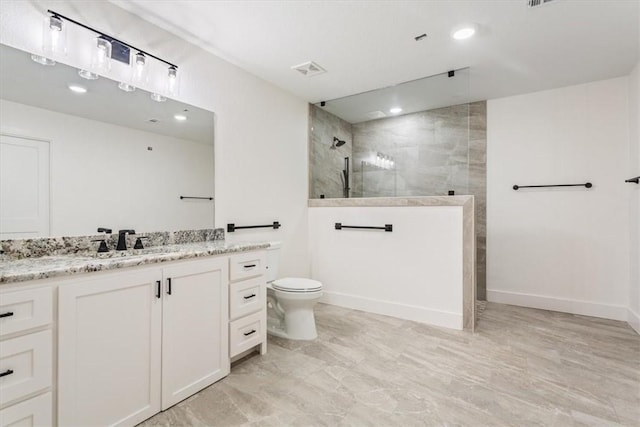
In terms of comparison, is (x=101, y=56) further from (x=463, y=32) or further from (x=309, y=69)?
(x=463, y=32)

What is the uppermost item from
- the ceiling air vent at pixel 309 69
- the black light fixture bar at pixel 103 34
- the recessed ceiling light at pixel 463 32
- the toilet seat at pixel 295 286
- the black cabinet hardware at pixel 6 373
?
the ceiling air vent at pixel 309 69

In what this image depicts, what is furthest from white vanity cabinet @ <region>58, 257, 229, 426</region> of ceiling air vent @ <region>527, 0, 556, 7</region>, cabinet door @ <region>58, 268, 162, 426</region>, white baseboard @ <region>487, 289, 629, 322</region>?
white baseboard @ <region>487, 289, 629, 322</region>

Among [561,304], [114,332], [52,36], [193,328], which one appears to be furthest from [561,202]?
[52,36]

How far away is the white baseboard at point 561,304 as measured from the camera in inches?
113

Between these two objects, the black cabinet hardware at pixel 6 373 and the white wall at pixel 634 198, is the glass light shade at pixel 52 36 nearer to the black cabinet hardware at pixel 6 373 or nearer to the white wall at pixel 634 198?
the black cabinet hardware at pixel 6 373

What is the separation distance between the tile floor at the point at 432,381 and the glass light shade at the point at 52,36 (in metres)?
1.96

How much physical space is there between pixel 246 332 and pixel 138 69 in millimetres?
1843

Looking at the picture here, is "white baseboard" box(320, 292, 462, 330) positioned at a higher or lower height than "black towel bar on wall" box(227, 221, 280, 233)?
lower

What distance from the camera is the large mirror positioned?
1.52m

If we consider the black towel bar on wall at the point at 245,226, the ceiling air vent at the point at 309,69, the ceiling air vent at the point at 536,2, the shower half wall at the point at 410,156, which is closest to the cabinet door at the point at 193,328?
the black towel bar on wall at the point at 245,226

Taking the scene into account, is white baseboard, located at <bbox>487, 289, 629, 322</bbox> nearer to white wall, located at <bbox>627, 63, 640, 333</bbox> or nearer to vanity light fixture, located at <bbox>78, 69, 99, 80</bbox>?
white wall, located at <bbox>627, 63, 640, 333</bbox>

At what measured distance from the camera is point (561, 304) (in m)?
3.11

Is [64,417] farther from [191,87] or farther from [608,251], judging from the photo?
[608,251]

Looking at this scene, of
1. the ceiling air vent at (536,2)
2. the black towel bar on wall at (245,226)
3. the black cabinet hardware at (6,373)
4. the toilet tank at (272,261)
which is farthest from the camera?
the toilet tank at (272,261)
